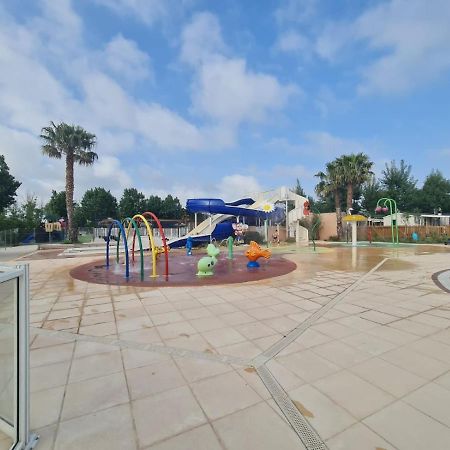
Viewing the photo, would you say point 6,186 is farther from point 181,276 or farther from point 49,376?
point 49,376

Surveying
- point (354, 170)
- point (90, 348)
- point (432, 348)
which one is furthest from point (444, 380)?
point (354, 170)

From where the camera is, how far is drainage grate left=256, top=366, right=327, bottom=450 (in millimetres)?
2268

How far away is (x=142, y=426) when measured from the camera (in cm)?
247

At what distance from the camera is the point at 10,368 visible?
244 cm

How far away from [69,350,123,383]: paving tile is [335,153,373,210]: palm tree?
27742 mm

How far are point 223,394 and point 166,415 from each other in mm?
597

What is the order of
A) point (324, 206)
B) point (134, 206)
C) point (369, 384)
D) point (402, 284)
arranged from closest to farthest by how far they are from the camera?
1. point (369, 384)
2. point (402, 284)
3. point (324, 206)
4. point (134, 206)

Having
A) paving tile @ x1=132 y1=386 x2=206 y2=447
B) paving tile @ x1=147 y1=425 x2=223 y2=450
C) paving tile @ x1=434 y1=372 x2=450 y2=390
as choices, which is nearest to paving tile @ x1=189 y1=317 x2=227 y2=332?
paving tile @ x1=132 y1=386 x2=206 y2=447

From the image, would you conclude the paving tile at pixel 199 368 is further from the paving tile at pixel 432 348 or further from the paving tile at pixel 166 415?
the paving tile at pixel 432 348

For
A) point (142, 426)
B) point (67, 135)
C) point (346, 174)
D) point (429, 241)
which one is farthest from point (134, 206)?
point (142, 426)

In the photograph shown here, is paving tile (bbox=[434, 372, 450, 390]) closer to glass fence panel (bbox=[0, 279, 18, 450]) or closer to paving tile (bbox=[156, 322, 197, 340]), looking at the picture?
paving tile (bbox=[156, 322, 197, 340])

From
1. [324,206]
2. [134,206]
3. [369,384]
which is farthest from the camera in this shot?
[134,206]

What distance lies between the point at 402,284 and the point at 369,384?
6106 mm

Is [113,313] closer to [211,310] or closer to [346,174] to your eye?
[211,310]
